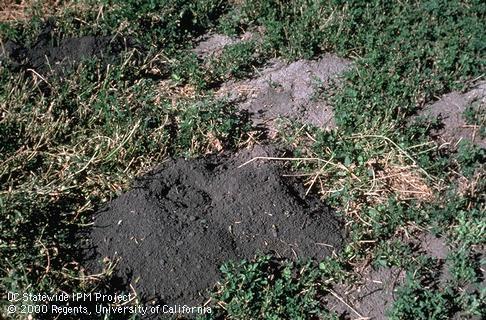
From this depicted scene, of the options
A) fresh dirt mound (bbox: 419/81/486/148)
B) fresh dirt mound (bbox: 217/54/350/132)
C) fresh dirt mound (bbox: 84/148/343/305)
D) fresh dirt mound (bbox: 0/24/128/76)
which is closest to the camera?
fresh dirt mound (bbox: 84/148/343/305)

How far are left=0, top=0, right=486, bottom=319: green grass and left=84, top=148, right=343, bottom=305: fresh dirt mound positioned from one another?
156mm

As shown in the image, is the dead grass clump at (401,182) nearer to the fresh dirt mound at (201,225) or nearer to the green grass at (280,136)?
the green grass at (280,136)

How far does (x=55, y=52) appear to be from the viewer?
213 inches

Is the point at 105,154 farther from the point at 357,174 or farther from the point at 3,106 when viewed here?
the point at 357,174

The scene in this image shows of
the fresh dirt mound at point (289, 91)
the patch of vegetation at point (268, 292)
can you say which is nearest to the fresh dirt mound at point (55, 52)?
the fresh dirt mound at point (289, 91)

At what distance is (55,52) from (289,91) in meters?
2.33

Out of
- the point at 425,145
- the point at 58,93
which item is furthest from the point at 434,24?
the point at 58,93

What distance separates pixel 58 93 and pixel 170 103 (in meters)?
1.01

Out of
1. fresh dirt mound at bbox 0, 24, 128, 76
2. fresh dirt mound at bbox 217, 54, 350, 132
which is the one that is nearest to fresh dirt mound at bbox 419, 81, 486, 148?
fresh dirt mound at bbox 217, 54, 350, 132

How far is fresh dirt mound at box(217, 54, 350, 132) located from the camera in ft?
16.8

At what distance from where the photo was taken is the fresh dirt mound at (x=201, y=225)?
3824 mm

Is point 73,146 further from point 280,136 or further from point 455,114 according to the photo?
point 455,114

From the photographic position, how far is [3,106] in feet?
15.4

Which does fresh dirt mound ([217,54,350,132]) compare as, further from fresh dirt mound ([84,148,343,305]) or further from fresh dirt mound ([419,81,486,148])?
fresh dirt mound ([419,81,486,148])
